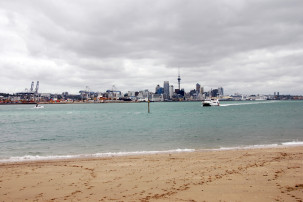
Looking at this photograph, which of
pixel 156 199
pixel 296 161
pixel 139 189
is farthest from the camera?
pixel 296 161

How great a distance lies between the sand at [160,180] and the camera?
7.32 meters

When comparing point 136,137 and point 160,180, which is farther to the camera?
point 136,137

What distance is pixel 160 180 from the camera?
8.88 metres

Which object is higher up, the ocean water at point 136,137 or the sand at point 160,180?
the sand at point 160,180

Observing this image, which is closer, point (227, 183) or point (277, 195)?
point (277, 195)

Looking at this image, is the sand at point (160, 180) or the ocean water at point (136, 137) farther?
the ocean water at point (136, 137)

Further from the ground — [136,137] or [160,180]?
[160,180]

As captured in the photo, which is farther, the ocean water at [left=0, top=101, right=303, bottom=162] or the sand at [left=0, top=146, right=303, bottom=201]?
the ocean water at [left=0, top=101, right=303, bottom=162]

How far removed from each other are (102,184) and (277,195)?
6071 millimetres

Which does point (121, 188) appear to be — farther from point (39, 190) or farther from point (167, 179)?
point (39, 190)

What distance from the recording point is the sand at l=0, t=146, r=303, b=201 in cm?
732

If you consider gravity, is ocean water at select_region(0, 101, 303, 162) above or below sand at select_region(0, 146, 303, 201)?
below

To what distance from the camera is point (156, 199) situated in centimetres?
700

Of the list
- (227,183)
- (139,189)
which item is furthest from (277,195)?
(139,189)
